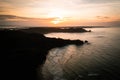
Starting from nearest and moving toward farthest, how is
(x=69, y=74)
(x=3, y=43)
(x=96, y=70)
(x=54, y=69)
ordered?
(x=69, y=74), (x=96, y=70), (x=54, y=69), (x=3, y=43)

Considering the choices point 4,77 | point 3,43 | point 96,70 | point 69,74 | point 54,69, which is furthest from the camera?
point 3,43

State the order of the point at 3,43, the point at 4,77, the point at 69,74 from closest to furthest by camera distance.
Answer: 1. the point at 4,77
2. the point at 69,74
3. the point at 3,43

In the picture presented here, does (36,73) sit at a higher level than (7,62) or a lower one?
lower

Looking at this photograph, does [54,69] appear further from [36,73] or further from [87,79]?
[87,79]

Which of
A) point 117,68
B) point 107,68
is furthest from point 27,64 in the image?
point 117,68

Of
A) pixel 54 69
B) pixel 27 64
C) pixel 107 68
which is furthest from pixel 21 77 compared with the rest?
pixel 107 68

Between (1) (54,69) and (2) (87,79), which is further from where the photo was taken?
(1) (54,69)

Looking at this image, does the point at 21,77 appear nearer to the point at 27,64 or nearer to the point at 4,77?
the point at 4,77

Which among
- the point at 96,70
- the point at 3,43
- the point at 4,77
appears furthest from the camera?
the point at 3,43

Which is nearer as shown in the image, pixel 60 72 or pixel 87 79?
pixel 87 79
